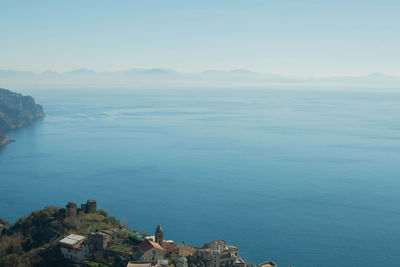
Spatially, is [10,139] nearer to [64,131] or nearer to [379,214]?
[64,131]

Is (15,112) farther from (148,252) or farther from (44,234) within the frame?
(148,252)

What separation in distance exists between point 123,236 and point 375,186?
37.6 m

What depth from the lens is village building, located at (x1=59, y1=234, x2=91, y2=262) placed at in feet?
73.3

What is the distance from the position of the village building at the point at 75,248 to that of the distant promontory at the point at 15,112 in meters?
66.5

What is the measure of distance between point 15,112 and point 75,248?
98.0m

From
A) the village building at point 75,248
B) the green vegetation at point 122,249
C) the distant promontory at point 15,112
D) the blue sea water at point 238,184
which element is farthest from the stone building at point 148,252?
the distant promontory at point 15,112

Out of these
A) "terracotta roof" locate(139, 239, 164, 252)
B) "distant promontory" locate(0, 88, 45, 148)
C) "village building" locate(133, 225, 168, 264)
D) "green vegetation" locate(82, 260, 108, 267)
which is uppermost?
"distant promontory" locate(0, 88, 45, 148)

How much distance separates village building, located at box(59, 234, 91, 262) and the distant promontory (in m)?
66.5

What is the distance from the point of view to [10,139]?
275 ft

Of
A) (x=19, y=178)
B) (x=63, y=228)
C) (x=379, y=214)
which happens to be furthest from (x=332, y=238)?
(x=19, y=178)

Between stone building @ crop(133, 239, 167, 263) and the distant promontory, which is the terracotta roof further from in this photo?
the distant promontory

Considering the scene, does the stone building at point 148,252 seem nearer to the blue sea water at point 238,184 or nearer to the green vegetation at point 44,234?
the green vegetation at point 44,234

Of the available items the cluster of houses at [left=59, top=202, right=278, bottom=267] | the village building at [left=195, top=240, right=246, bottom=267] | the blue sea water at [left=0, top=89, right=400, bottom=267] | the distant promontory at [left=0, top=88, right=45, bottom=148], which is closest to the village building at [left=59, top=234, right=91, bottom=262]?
the cluster of houses at [left=59, top=202, right=278, bottom=267]

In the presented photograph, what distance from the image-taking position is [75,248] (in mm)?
22250
